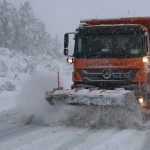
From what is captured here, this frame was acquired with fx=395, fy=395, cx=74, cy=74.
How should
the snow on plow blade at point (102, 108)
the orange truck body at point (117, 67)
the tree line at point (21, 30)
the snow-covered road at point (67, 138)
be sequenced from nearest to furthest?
the snow-covered road at point (67, 138) < the snow on plow blade at point (102, 108) < the orange truck body at point (117, 67) < the tree line at point (21, 30)

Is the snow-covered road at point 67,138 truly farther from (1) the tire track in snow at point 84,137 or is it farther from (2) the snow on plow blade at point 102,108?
(2) the snow on plow blade at point 102,108

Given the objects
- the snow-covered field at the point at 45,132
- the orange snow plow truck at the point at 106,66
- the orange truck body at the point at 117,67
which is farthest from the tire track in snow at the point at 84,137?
the orange truck body at the point at 117,67

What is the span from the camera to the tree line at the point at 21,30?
2395 inches

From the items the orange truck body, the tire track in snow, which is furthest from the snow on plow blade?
the orange truck body

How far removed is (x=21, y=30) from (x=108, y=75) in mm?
57159

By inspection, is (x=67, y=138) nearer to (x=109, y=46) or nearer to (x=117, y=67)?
(x=117, y=67)

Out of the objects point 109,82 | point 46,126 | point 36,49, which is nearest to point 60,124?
point 46,126

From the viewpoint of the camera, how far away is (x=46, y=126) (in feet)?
28.4

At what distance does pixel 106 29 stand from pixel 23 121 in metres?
3.17

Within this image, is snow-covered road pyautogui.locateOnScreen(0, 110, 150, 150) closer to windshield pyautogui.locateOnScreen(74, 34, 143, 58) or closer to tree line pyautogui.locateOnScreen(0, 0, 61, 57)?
windshield pyautogui.locateOnScreen(74, 34, 143, 58)

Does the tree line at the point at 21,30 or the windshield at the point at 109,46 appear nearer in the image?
the windshield at the point at 109,46

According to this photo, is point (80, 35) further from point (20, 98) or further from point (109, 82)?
point (20, 98)

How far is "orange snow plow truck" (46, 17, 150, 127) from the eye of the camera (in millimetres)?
8578

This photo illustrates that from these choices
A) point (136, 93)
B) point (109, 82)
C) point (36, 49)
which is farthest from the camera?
point (36, 49)
